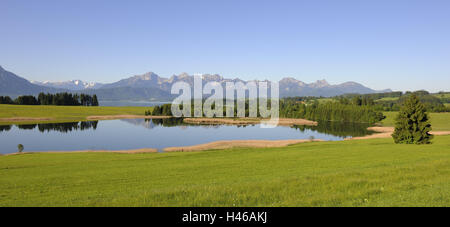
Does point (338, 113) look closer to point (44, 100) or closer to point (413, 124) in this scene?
point (413, 124)

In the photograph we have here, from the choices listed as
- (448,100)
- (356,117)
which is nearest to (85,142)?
(356,117)

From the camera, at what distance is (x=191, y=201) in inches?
417

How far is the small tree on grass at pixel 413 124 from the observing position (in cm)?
3700

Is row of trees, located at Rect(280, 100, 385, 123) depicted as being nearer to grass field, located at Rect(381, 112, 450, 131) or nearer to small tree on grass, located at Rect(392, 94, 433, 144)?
grass field, located at Rect(381, 112, 450, 131)

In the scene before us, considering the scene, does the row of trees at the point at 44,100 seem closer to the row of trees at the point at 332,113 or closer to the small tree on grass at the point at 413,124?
the row of trees at the point at 332,113

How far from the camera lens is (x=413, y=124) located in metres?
37.5

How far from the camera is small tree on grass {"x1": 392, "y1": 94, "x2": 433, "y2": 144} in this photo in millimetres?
37000

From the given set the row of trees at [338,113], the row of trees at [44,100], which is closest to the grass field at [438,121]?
the row of trees at [338,113]

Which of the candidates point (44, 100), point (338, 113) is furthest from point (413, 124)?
point (44, 100)

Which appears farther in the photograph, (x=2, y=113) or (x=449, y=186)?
(x=2, y=113)

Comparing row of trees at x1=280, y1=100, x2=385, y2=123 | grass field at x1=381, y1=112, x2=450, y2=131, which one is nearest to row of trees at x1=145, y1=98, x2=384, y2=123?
row of trees at x1=280, y1=100, x2=385, y2=123

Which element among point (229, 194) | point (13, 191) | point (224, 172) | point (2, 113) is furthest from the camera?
point (2, 113)
